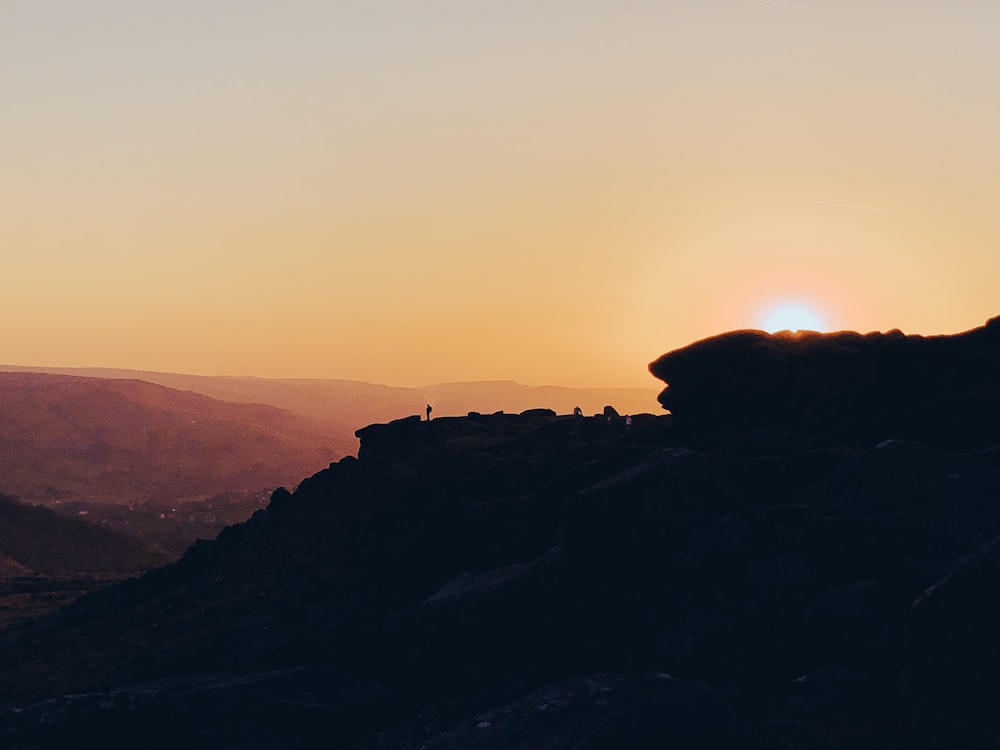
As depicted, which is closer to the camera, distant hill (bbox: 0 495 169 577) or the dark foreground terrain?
the dark foreground terrain

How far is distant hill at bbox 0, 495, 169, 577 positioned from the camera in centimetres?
8461

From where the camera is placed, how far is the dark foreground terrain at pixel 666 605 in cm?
1883

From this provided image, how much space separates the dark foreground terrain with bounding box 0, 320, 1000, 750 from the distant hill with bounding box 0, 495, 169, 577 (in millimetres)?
38776

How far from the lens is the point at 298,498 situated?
188ft

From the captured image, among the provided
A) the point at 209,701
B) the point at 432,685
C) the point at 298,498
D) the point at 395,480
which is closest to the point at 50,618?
the point at 298,498

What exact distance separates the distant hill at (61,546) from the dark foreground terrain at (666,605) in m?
38.8

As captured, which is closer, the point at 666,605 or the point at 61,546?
the point at 666,605

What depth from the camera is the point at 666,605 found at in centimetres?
2541

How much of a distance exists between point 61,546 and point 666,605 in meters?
74.5

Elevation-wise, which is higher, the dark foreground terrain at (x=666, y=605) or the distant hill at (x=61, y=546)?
the dark foreground terrain at (x=666, y=605)

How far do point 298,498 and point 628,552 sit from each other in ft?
109

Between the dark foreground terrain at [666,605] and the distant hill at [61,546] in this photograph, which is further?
the distant hill at [61,546]

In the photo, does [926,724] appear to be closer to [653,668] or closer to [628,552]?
[653,668]

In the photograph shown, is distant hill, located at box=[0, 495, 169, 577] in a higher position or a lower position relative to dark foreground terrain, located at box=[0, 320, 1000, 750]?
Result: lower
